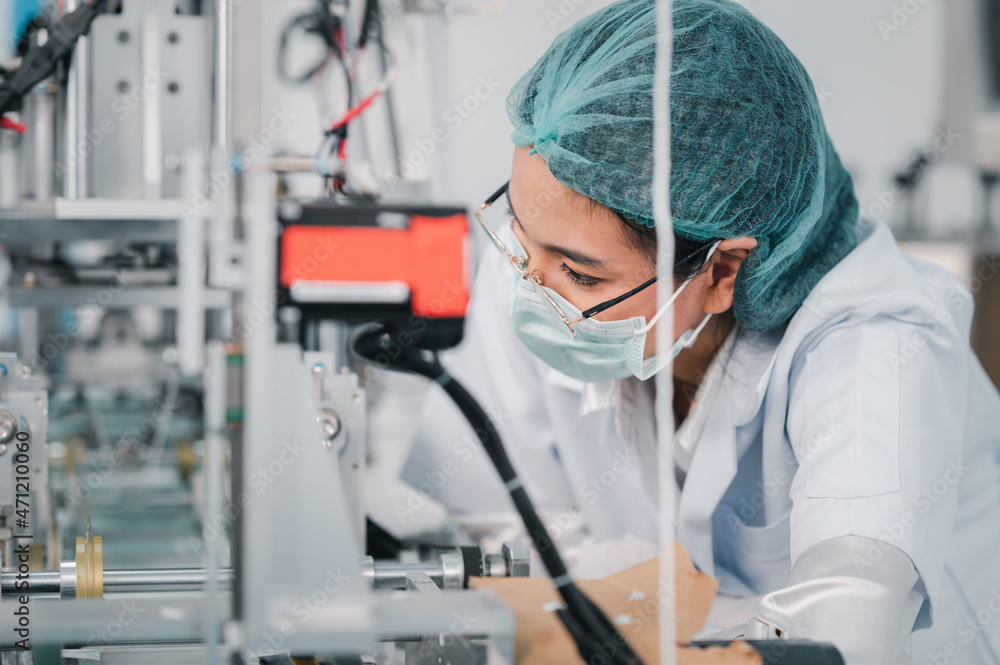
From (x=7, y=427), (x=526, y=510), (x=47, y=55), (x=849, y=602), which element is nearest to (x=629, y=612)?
(x=849, y=602)

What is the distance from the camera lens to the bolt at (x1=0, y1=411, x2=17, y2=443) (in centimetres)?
85

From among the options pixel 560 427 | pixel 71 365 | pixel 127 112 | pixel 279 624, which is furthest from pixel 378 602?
pixel 71 365

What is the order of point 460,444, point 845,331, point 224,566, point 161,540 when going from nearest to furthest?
1. point 224,566
2. point 845,331
3. point 460,444
4. point 161,540

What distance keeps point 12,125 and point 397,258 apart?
0.67 meters

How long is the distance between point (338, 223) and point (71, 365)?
166 cm

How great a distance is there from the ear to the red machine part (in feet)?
1.67

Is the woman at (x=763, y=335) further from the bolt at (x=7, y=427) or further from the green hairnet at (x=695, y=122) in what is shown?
the bolt at (x=7, y=427)

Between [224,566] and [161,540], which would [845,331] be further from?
[161,540]

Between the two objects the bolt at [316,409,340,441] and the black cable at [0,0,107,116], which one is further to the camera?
the black cable at [0,0,107,116]

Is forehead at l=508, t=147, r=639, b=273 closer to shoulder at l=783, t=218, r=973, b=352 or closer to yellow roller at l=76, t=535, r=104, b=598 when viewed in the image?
shoulder at l=783, t=218, r=973, b=352

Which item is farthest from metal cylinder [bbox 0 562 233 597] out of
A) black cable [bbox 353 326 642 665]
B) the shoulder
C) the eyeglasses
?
the shoulder

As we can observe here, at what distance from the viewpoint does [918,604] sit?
769 millimetres

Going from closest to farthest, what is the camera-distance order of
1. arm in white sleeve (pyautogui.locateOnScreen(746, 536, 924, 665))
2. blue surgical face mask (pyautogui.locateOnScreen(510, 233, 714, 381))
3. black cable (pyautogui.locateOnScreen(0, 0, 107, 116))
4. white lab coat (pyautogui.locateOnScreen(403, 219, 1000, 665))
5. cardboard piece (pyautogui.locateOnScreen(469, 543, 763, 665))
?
cardboard piece (pyautogui.locateOnScreen(469, 543, 763, 665))
arm in white sleeve (pyautogui.locateOnScreen(746, 536, 924, 665))
white lab coat (pyautogui.locateOnScreen(403, 219, 1000, 665))
blue surgical face mask (pyautogui.locateOnScreen(510, 233, 714, 381))
black cable (pyautogui.locateOnScreen(0, 0, 107, 116))

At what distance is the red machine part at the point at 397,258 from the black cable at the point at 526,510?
0.15 m
